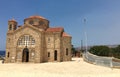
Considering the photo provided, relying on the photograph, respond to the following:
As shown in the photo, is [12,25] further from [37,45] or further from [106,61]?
[106,61]

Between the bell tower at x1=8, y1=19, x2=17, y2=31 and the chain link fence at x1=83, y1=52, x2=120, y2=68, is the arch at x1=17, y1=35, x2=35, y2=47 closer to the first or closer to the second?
the bell tower at x1=8, y1=19, x2=17, y2=31

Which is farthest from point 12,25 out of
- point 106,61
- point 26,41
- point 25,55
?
point 106,61

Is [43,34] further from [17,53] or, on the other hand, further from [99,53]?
[99,53]

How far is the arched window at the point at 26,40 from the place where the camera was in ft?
143

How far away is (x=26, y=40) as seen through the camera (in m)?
44.1

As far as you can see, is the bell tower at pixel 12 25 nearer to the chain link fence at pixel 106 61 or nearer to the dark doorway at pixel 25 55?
the dark doorway at pixel 25 55

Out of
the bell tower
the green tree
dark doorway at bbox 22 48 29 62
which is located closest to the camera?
dark doorway at bbox 22 48 29 62

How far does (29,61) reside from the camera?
43031 millimetres

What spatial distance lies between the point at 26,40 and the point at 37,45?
128 inches

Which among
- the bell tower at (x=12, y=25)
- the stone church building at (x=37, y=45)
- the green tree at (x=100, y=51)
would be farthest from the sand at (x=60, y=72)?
the green tree at (x=100, y=51)

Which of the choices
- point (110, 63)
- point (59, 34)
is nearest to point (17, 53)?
point (59, 34)

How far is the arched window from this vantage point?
43656 mm

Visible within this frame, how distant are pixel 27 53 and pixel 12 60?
12.7 feet

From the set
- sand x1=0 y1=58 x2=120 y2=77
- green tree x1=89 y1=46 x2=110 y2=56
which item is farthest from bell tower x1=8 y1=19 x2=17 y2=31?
green tree x1=89 y1=46 x2=110 y2=56
